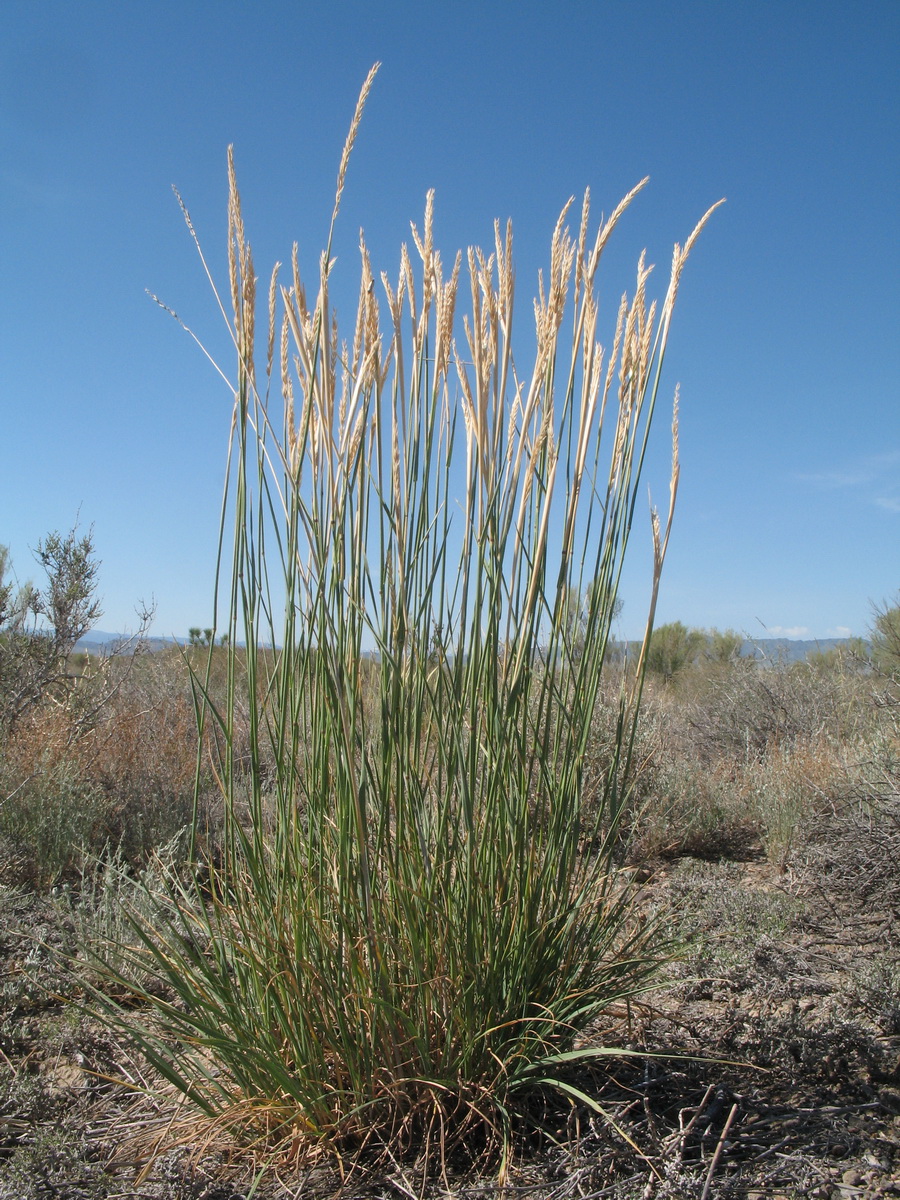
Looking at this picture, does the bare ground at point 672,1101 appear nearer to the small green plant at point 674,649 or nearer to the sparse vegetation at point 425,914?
the sparse vegetation at point 425,914

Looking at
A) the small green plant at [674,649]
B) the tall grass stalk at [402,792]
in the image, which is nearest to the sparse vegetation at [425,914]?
the tall grass stalk at [402,792]

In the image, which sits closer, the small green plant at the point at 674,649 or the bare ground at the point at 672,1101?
the bare ground at the point at 672,1101

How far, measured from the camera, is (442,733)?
1441mm

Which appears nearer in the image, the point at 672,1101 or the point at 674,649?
the point at 672,1101

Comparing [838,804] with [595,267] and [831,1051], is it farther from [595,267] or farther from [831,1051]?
[595,267]

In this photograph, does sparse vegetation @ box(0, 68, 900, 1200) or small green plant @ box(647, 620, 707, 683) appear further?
small green plant @ box(647, 620, 707, 683)

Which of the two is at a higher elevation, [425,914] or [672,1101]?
[425,914]

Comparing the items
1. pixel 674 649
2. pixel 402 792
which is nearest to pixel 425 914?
pixel 402 792

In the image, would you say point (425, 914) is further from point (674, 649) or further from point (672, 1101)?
point (674, 649)

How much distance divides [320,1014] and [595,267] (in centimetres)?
147

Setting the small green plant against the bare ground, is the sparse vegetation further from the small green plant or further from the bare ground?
the small green plant

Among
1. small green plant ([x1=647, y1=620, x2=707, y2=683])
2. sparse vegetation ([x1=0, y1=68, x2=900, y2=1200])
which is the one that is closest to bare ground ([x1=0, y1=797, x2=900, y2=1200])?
sparse vegetation ([x1=0, y1=68, x2=900, y2=1200])

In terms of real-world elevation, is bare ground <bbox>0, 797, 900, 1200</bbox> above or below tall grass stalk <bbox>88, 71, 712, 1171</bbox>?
below

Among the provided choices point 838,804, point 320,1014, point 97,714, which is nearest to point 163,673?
point 97,714
